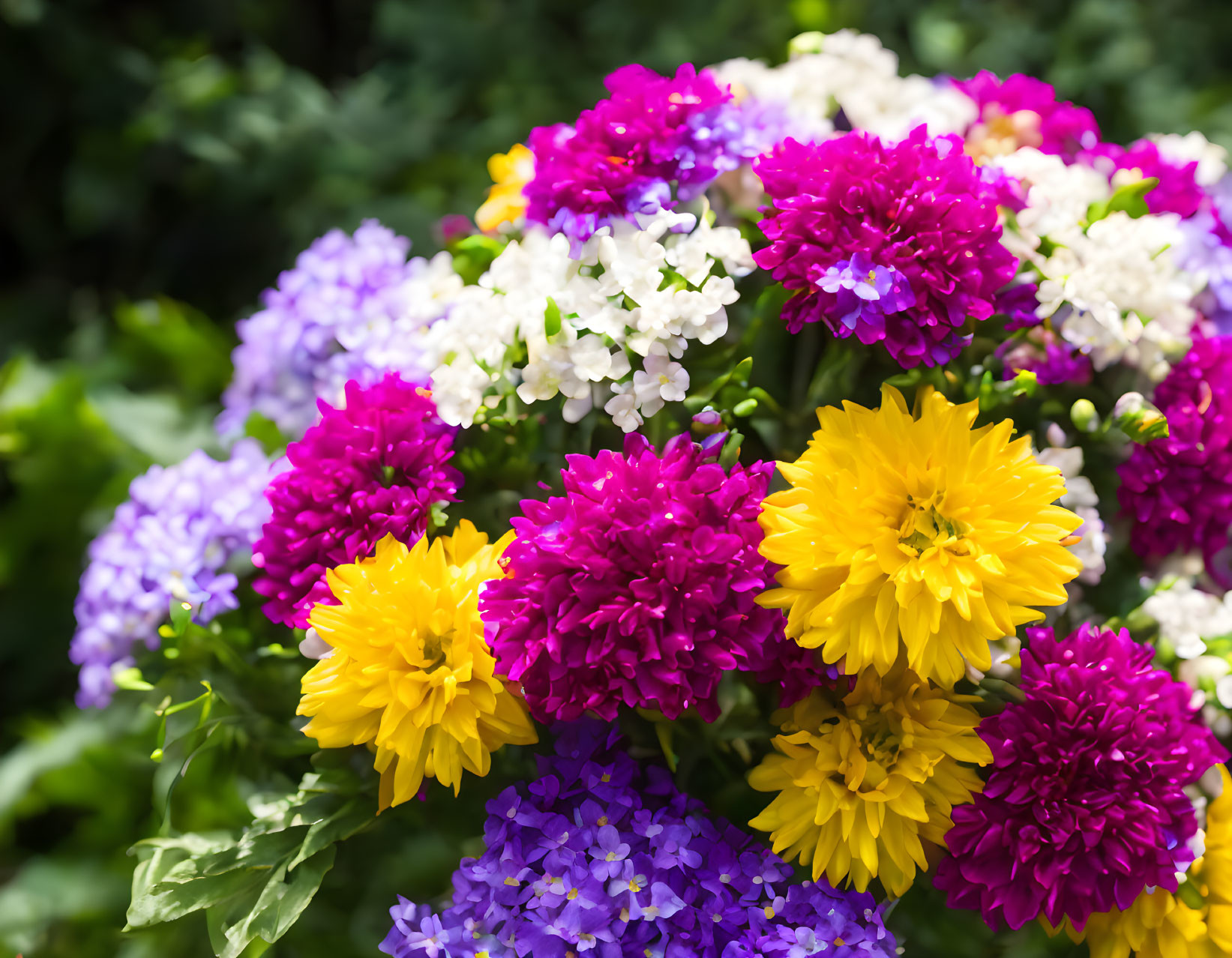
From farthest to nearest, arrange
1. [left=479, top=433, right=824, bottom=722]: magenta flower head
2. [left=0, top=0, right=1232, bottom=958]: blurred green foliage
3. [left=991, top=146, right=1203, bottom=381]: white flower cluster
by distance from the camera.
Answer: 1. [left=0, top=0, right=1232, bottom=958]: blurred green foliage
2. [left=991, top=146, right=1203, bottom=381]: white flower cluster
3. [left=479, top=433, right=824, bottom=722]: magenta flower head

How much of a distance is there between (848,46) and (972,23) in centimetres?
67

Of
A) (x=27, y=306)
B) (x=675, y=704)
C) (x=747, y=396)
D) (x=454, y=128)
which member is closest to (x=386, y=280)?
(x=747, y=396)

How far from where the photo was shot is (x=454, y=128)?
1394 millimetres

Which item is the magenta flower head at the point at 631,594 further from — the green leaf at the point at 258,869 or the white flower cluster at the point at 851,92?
the white flower cluster at the point at 851,92

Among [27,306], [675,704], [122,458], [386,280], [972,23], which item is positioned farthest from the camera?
[27,306]

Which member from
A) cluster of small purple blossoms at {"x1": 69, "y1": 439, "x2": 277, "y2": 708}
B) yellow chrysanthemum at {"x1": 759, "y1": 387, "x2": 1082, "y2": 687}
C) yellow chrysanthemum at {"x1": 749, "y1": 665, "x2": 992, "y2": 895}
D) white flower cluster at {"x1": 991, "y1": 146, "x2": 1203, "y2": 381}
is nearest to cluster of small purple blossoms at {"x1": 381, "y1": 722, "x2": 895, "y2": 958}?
yellow chrysanthemum at {"x1": 749, "y1": 665, "x2": 992, "y2": 895}

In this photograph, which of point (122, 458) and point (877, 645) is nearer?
point (877, 645)

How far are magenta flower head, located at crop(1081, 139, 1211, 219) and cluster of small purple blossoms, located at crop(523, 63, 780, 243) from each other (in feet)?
0.84

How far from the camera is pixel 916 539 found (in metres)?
0.50

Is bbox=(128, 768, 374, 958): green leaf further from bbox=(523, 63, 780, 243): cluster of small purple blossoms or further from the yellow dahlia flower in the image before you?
the yellow dahlia flower

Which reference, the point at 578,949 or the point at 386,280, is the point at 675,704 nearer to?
the point at 578,949

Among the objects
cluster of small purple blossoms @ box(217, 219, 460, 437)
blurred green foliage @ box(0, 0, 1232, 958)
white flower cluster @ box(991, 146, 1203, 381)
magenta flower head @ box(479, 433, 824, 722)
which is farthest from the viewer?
blurred green foliage @ box(0, 0, 1232, 958)

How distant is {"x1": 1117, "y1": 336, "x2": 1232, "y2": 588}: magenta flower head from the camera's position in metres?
0.60

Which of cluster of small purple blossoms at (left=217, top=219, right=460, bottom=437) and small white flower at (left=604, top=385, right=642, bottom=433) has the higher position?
cluster of small purple blossoms at (left=217, top=219, right=460, bottom=437)
